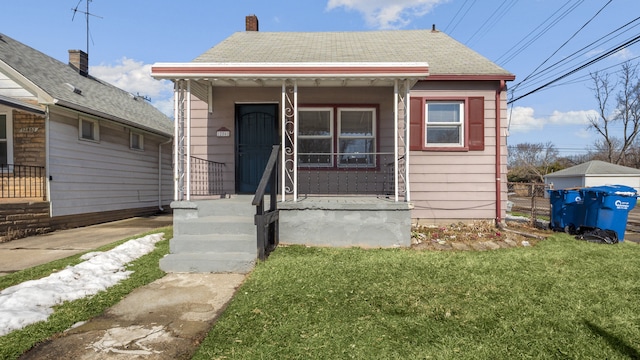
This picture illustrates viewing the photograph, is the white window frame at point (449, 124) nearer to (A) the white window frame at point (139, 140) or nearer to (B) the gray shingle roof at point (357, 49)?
(B) the gray shingle roof at point (357, 49)

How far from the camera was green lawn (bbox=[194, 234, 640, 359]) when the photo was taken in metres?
2.54

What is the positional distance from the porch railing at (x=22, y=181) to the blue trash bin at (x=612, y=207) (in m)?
12.5

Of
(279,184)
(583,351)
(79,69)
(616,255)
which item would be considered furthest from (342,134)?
(79,69)

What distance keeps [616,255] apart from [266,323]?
5792mm

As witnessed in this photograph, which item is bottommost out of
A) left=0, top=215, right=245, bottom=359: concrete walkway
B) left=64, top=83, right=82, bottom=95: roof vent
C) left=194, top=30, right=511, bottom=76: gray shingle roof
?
left=0, top=215, right=245, bottom=359: concrete walkway

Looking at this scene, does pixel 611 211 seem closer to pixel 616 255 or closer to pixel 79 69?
pixel 616 255

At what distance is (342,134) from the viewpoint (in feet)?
25.3

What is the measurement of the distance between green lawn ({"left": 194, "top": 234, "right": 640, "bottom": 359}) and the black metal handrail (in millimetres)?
294

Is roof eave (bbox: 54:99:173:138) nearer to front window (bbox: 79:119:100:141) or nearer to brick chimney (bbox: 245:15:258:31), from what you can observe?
front window (bbox: 79:119:100:141)

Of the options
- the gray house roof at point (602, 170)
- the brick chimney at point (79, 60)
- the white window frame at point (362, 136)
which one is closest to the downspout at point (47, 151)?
the brick chimney at point (79, 60)

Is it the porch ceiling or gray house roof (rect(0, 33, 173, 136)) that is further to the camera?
gray house roof (rect(0, 33, 173, 136))

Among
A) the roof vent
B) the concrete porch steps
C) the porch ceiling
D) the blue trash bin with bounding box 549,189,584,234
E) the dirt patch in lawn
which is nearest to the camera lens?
the concrete porch steps

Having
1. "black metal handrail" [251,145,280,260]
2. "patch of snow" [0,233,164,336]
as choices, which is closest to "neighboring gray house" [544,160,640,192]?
"black metal handrail" [251,145,280,260]

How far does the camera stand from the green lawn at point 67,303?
8.82ft
